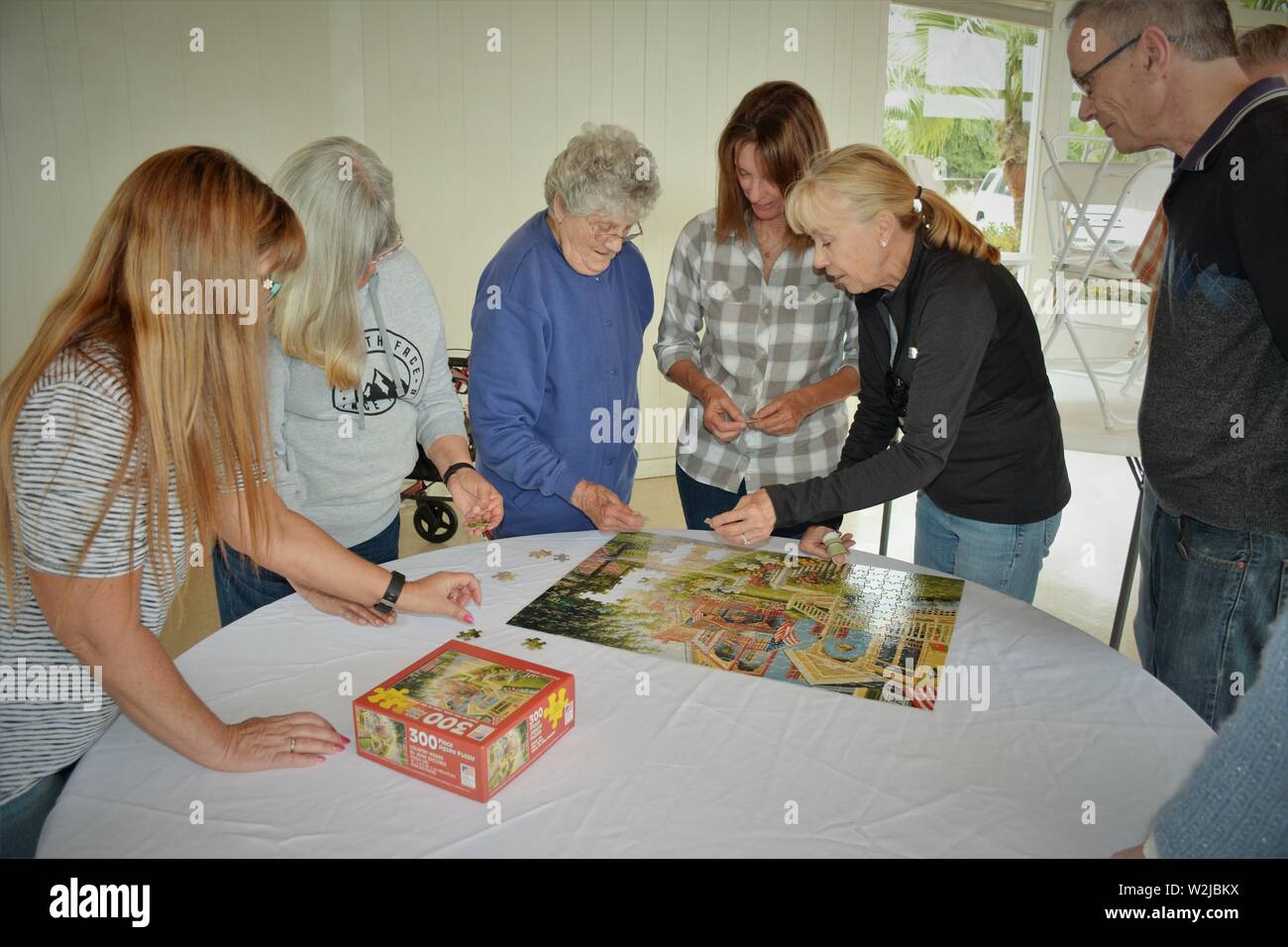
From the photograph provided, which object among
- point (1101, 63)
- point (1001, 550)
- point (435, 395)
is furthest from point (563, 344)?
point (1101, 63)

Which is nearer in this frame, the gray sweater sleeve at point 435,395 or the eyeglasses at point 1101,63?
the eyeglasses at point 1101,63

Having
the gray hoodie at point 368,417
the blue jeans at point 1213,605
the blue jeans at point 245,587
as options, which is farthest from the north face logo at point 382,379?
the blue jeans at point 1213,605

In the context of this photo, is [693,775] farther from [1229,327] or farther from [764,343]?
[764,343]

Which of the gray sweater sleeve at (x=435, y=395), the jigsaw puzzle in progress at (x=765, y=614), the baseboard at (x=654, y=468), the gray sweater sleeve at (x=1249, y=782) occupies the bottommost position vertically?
the baseboard at (x=654, y=468)

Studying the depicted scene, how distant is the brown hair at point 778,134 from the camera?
2.15 meters

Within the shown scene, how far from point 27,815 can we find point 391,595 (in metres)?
0.57

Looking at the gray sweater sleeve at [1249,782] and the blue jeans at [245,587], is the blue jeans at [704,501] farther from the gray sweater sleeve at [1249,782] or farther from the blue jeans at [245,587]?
the gray sweater sleeve at [1249,782]

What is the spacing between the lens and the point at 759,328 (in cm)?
233

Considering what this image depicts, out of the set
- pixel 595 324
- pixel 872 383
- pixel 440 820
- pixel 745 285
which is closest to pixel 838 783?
pixel 440 820

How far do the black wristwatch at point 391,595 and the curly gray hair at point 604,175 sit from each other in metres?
0.91

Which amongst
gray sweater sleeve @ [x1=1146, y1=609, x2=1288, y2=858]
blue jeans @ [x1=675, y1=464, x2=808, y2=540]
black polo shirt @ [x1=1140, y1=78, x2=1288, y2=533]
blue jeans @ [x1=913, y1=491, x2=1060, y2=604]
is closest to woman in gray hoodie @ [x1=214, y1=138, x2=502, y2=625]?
blue jeans @ [x1=675, y1=464, x2=808, y2=540]

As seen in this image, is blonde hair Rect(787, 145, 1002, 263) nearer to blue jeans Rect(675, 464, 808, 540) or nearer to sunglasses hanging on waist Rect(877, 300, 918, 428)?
sunglasses hanging on waist Rect(877, 300, 918, 428)

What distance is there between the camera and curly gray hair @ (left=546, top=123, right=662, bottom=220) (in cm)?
198
